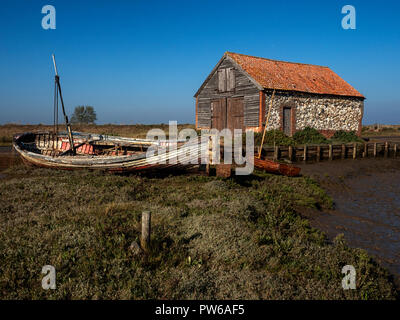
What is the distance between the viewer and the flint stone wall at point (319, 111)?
76.7ft

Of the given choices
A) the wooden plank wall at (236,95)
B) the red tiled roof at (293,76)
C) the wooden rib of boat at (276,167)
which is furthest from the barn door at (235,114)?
the wooden rib of boat at (276,167)

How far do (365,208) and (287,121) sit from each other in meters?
15.1

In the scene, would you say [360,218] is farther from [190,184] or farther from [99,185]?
[99,185]

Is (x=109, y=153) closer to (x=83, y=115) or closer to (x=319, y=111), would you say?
(x=319, y=111)

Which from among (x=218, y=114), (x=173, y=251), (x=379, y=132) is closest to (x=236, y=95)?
(x=218, y=114)

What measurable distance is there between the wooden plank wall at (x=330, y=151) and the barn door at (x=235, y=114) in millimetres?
5592

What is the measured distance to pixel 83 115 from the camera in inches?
3221

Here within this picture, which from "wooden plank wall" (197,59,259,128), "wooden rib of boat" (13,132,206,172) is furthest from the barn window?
"wooden rib of boat" (13,132,206,172)

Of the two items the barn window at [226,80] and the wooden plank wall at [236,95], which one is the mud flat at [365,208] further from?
the barn window at [226,80]

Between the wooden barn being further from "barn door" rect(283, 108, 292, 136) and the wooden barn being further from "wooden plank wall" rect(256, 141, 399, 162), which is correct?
"wooden plank wall" rect(256, 141, 399, 162)

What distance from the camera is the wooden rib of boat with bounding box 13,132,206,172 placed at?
37.9ft
